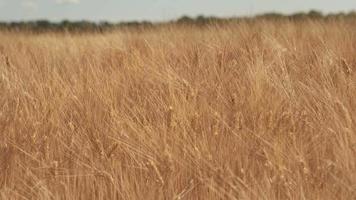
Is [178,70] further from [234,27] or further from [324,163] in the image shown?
[234,27]

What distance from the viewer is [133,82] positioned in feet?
8.75

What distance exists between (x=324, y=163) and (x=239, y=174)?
21 cm

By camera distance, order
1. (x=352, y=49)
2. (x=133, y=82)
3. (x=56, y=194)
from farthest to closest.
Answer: (x=352, y=49)
(x=133, y=82)
(x=56, y=194)

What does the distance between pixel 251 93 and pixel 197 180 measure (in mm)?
724

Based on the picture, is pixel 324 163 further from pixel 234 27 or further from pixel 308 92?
pixel 234 27

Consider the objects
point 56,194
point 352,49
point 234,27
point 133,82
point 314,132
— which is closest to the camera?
point 56,194

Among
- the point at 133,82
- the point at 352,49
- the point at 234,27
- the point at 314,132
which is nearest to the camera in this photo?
the point at 314,132

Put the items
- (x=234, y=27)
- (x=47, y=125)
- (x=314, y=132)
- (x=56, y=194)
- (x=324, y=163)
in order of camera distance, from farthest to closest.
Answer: (x=234, y=27), (x=47, y=125), (x=314, y=132), (x=324, y=163), (x=56, y=194)

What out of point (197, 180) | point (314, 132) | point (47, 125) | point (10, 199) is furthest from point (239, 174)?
point (47, 125)

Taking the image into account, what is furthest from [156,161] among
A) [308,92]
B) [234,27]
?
[234,27]

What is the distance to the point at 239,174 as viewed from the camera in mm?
1502

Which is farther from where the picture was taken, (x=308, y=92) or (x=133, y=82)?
(x=133, y=82)

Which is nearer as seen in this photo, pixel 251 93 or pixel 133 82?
pixel 251 93

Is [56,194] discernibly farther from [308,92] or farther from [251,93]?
[308,92]
